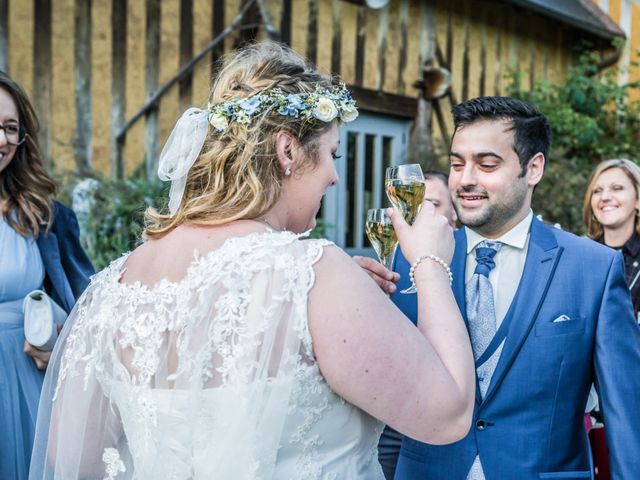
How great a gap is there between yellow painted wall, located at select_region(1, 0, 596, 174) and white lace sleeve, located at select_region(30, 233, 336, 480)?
445 centimetres

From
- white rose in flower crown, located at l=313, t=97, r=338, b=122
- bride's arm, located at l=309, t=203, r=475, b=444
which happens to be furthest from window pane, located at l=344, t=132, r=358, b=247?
bride's arm, located at l=309, t=203, r=475, b=444

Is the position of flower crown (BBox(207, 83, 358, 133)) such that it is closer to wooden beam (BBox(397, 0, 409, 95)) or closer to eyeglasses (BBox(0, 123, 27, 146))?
eyeglasses (BBox(0, 123, 27, 146))

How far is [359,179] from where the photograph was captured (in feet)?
27.5

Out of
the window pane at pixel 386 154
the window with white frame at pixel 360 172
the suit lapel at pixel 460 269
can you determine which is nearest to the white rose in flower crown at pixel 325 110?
the suit lapel at pixel 460 269

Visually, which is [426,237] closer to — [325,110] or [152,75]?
[325,110]

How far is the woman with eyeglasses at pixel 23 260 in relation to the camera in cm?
304

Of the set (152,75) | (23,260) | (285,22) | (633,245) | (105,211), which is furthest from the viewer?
(285,22)

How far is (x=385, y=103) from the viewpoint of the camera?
330 inches

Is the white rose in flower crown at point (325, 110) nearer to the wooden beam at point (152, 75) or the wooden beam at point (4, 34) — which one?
the wooden beam at point (4, 34)

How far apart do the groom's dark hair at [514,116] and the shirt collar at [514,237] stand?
0.59 ft

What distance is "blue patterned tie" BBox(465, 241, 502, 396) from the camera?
7.51ft

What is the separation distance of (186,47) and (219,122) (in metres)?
5.20

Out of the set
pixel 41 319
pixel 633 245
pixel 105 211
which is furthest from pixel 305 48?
pixel 41 319

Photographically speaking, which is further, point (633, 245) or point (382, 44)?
point (382, 44)
